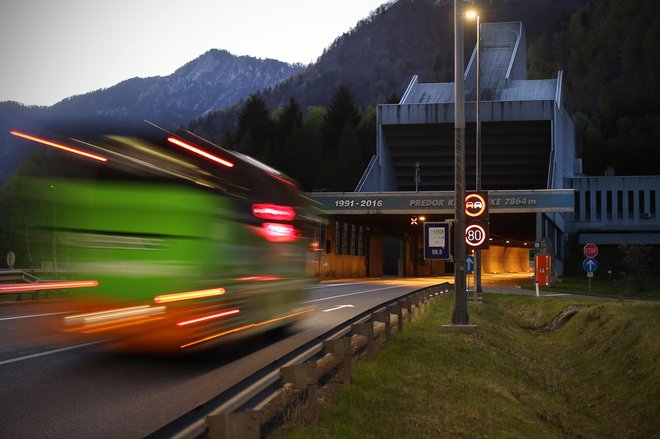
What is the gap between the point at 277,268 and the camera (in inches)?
538

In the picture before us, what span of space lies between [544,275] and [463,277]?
30054 millimetres

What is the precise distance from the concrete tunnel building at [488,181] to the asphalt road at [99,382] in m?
37.8

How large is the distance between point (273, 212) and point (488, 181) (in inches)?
3011

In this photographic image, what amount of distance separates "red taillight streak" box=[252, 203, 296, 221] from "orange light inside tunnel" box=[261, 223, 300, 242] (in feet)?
0.45

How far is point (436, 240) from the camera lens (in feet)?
64.9

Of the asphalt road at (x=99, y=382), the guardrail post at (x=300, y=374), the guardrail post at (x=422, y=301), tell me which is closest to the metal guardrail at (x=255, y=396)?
the guardrail post at (x=300, y=374)

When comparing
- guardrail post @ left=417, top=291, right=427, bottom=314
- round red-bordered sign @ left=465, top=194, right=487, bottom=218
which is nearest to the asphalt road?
Answer: guardrail post @ left=417, top=291, right=427, bottom=314

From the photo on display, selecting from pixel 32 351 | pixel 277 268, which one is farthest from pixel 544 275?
pixel 32 351

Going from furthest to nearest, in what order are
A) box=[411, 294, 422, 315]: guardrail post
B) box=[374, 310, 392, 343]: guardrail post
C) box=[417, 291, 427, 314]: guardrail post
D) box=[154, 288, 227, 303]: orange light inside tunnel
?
box=[417, 291, 427, 314]: guardrail post < box=[411, 294, 422, 315]: guardrail post < box=[374, 310, 392, 343]: guardrail post < box=[154, 288, 227, 303]: orange light inside tunnel

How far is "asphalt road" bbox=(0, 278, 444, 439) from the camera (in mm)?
7645

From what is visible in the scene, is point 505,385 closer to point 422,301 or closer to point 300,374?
point 300,374

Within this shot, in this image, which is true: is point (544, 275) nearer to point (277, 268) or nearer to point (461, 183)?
point (461, 183)

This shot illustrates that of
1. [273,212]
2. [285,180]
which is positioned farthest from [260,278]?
[285,180]

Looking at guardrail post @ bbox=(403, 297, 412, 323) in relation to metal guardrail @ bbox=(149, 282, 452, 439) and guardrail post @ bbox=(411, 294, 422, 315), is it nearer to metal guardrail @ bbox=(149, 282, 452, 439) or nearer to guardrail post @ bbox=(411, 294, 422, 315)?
guardrail post @ bbox=(411, 294, 422, 315)
